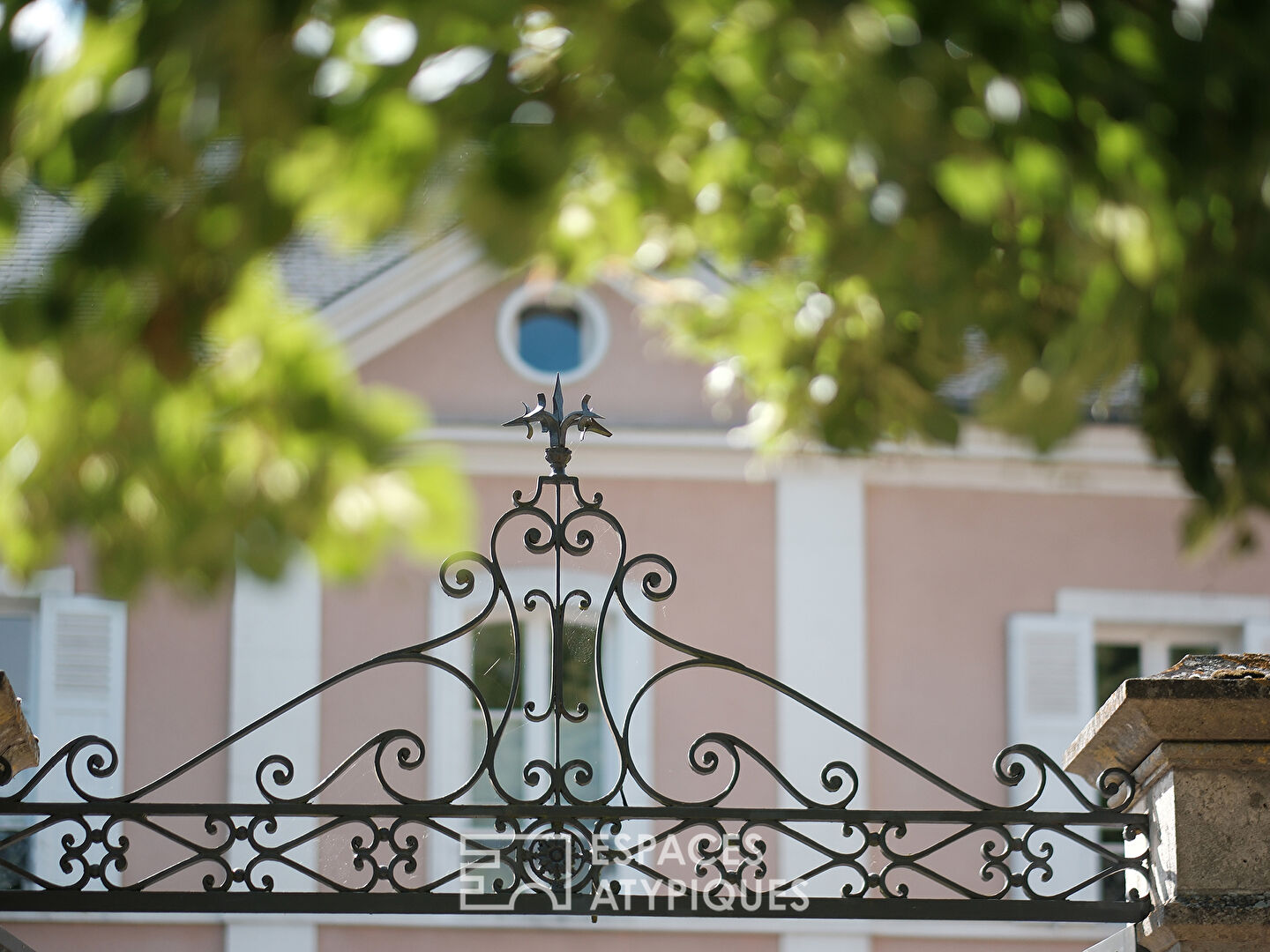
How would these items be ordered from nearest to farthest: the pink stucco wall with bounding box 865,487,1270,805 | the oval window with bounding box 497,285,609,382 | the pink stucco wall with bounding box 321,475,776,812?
the pink stucco wall with bounding box 321,475,776,812 < the pink stucco wall with bounding box 865,487,1270,805 < the oval window with bounding box 497,285,609,382

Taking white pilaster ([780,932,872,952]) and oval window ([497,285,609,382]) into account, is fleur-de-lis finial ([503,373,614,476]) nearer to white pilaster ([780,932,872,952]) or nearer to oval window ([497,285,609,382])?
white pilaster ([780,932,872,952])

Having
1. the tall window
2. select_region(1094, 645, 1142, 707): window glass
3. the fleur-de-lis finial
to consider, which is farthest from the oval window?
the fleur-de-lis finial

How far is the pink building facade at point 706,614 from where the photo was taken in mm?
9273

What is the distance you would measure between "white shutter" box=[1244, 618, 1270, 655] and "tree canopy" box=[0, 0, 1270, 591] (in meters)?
8.31

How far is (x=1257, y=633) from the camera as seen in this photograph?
393 inches

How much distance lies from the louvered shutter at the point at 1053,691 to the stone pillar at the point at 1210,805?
606 cm

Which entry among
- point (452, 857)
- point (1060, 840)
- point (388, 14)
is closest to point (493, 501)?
point (452, 857)

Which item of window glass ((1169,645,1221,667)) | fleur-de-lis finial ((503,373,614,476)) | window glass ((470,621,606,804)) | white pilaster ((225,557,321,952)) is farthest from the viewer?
window glass ((1169,645,1221,667))

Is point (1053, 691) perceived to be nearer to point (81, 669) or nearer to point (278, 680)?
point (278, 680)

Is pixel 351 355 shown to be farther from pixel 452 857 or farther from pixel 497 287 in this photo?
pixel 452 857

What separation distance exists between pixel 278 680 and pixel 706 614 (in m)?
2.43

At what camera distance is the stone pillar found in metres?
3.47

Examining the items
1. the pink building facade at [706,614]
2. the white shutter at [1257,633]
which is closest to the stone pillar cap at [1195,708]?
the pink building facade at [706,614]

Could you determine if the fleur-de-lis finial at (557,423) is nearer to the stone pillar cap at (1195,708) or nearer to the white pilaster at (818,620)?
the stone pillar cap at (1195,708)
